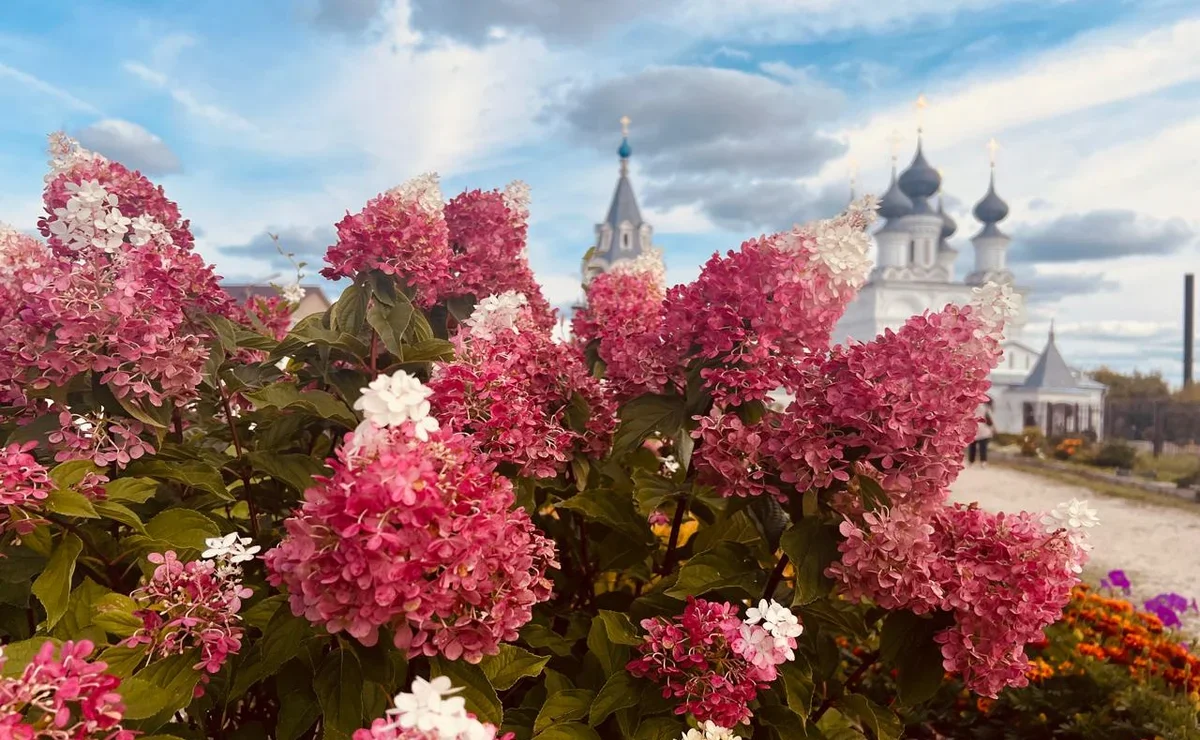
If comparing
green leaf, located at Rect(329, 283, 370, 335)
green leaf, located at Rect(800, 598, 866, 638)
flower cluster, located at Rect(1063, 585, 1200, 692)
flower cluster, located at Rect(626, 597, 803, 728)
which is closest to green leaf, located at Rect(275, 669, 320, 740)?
flower cluster, located at Rect(626, 597, 803, 728)

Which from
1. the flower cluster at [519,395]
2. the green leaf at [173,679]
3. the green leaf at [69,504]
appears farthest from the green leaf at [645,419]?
the green leaf at [69,504]

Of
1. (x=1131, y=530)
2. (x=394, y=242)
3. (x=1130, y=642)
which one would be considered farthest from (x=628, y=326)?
(x=1131, y=530)

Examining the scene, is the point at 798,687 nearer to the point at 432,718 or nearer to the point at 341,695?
the point at 341,695

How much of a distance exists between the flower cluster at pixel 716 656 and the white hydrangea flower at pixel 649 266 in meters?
1.77

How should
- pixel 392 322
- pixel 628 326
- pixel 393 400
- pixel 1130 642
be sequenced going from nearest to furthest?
pixel 393 400
pixel 392 322
pixel 628 326
pixel 1130 642

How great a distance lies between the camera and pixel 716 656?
2.01m

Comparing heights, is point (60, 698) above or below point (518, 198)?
below

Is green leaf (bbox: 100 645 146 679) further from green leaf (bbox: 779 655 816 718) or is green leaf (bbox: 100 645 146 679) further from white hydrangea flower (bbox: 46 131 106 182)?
white hydrangea flower (bbox: 46 131 106 182)

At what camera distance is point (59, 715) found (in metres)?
1.39

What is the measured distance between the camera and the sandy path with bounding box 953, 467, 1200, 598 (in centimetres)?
917

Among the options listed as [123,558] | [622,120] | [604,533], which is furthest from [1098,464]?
[622,120]

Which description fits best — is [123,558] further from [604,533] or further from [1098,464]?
[1098,464]

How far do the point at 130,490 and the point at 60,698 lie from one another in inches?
32.4

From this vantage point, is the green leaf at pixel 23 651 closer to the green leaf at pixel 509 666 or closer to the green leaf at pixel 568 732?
the green leaf at pixel 509 666
